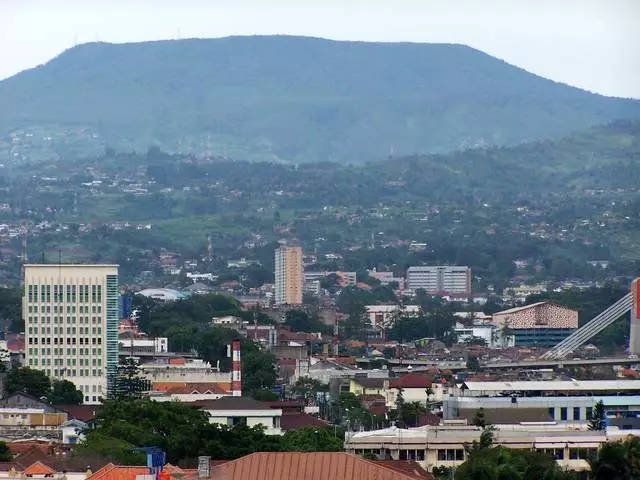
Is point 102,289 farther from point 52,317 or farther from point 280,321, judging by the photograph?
point 280,321

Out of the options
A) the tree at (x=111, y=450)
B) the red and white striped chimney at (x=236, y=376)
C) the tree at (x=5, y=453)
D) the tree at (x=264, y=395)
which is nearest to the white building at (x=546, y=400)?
the tree at (x=264, y=395)

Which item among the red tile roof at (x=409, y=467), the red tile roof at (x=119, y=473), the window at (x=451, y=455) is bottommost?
the window at (x=451, y=455)

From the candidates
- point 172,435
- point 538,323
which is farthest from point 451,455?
point 538,323

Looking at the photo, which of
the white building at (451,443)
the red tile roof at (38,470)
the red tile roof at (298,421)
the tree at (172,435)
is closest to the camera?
the red tile roof at (38,470)

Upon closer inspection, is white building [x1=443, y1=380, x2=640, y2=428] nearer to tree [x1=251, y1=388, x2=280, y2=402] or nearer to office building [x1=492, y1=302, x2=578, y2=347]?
tree [x1=251, y1=388, x2=280, y2=402]

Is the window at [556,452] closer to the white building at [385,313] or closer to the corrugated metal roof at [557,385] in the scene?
the corrugated metal roof at [557,385]

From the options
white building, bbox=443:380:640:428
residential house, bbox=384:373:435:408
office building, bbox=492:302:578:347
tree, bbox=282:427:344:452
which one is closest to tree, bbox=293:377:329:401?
residential house, bbox=384:373:435:408
